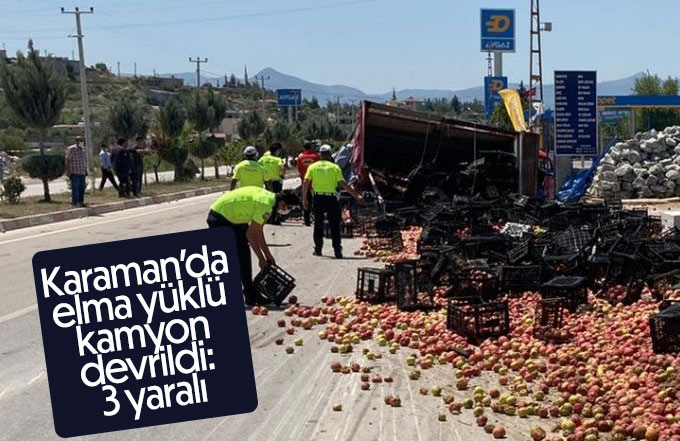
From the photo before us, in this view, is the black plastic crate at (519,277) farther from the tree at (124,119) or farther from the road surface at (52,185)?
the tree at (124,119)

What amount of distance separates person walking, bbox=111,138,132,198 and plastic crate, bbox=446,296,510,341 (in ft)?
63.5

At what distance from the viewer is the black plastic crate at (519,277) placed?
9.20 m

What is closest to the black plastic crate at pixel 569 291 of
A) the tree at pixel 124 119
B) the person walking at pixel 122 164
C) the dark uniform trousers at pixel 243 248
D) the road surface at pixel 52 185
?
the dark uniform trousers at pixel 243 248

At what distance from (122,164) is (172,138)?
10.3 metres

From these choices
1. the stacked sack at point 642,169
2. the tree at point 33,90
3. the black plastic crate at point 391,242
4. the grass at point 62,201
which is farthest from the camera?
the tree at point 33,90

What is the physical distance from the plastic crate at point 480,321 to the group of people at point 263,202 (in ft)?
8.45

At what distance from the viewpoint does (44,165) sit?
2405 centimetres

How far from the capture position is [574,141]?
71.8ft

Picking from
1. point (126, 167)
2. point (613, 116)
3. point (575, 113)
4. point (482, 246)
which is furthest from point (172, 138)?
point (613, 116)

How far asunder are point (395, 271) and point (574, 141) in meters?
14.1

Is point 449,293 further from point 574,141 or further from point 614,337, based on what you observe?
point 574,141

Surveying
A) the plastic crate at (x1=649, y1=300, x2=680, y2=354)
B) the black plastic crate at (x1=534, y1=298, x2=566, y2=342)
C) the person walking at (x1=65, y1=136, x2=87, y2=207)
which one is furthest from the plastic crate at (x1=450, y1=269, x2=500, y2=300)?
the person walking at (x1=65, y1=136, x2=87, y2=207)

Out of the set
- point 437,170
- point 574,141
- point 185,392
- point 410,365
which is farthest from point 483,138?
point 185,392

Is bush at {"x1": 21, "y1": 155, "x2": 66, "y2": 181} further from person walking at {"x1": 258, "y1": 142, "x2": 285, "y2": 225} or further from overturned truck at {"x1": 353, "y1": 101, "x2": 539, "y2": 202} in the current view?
overturned truck at {"x1": 353, "y1": 101, "x2": 539, "y2": 202}
